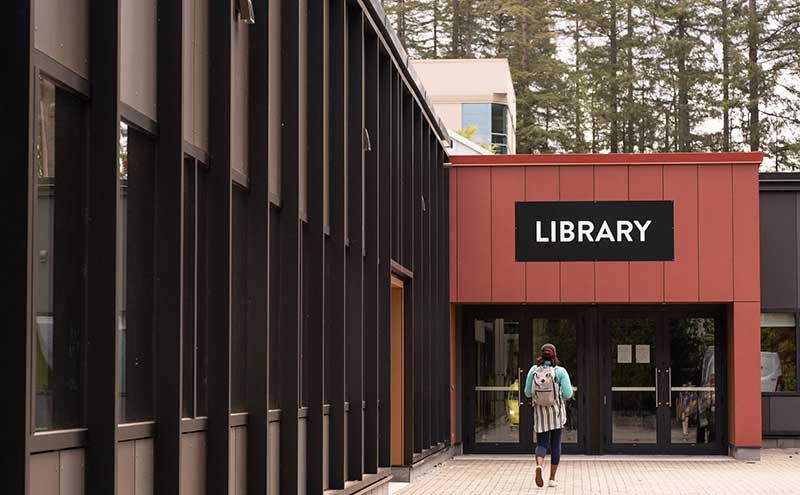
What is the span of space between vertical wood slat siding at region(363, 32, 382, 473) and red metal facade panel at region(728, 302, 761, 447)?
8511 mm

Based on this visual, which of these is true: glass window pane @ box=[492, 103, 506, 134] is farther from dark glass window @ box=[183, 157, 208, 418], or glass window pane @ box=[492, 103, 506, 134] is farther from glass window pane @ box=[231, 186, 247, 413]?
dark glass window @ box=[183, 157, 208, 418]

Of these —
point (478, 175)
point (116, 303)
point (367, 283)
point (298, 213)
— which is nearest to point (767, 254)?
point (478, 175)

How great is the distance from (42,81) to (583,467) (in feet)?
51.5

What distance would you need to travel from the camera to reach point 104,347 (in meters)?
6.79

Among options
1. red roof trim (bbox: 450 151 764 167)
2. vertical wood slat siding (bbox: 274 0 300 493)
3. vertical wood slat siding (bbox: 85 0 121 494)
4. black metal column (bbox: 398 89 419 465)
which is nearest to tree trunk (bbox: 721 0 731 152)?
red roof trim (bbox: 450 151 764 167)

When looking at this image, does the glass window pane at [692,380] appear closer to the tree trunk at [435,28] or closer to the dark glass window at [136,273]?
the dark glass window at [136,273]

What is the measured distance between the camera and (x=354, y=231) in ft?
47.9

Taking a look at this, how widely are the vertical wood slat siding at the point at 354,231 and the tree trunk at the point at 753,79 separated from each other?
123ft

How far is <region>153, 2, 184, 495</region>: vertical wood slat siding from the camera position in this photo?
793 cm

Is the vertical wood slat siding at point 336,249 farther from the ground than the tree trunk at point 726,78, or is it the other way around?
the tree trunk at point 726,78

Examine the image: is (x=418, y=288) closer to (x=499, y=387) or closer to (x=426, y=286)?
(x=426, y=286)

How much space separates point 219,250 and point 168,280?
1.15 meters

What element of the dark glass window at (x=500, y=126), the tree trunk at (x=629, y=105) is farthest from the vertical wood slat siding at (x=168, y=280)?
the dark glass window at (x=500, y=126)

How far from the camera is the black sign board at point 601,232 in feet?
73.8
